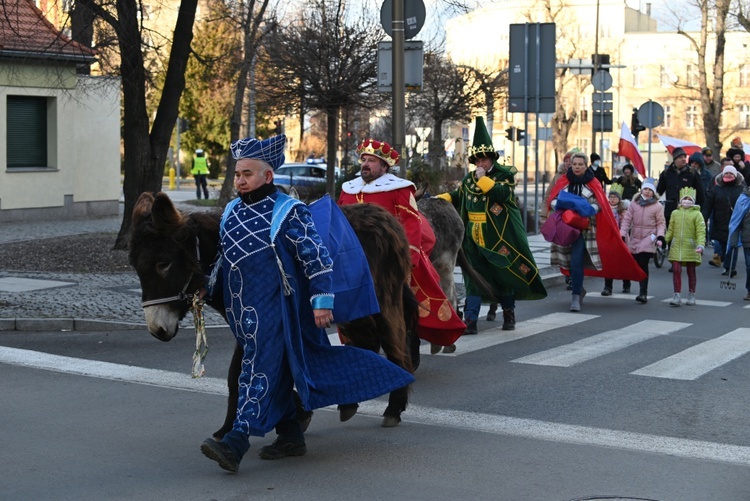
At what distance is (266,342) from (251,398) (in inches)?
11.7

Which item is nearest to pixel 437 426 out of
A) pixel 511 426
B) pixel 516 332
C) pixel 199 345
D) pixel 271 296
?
pixel 511 426

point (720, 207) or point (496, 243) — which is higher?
point (720, 207)

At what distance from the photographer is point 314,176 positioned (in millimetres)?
35594

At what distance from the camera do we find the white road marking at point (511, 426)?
6.60 m

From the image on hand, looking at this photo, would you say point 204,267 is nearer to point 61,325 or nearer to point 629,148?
point 61,325

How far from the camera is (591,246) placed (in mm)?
14078

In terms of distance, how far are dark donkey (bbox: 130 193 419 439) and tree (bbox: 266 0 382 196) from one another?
17.9m

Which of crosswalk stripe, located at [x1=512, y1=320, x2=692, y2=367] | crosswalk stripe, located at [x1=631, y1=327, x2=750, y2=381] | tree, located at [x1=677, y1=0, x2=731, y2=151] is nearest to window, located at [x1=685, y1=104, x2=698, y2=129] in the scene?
tree, located at [x1=677, y1=0, x2=731, y2=151]

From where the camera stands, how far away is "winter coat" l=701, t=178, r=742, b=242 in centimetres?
1884

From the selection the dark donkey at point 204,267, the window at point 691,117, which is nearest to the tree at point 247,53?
the dark donkey at point 204,267

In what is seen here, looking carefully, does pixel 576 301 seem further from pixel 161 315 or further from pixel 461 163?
pixel 461 163

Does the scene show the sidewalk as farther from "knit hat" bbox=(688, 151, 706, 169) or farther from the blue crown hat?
"knit hat" bbox=(688, 151, 706, 169)

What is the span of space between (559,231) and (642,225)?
69.1 inches

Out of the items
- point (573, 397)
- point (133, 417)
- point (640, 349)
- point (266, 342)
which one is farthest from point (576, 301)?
point (266, 342)
